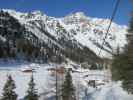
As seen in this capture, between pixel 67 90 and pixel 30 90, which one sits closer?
pixel 30 90

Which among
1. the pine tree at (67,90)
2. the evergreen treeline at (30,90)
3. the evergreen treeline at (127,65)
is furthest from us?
the pine tree at (67,90)

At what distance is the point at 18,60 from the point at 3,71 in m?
43.5

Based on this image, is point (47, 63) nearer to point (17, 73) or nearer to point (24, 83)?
point (17, 73)

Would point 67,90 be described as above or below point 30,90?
below

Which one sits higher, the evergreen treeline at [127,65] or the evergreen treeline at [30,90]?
the evergreen treeline at [127,65]

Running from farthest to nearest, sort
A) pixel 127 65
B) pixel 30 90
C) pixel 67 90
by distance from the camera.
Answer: pixel 67 90 → pixel 30 90 → pixel 127 65

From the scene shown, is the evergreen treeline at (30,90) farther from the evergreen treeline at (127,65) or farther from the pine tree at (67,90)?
the evergreen treeline at (127,65)

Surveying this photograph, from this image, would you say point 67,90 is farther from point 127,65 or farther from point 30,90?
point 127,65

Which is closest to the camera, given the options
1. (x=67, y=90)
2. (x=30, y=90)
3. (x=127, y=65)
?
(x=127, y=65)

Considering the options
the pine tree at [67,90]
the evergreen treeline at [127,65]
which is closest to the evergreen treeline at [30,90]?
the pine tree at [67,90]

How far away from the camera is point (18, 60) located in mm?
179125

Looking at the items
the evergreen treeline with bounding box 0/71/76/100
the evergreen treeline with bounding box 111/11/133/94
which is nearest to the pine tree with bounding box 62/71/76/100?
the evergreen treeline with bounding box 0/71/76/100

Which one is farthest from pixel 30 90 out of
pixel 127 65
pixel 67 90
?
pixel 127 65

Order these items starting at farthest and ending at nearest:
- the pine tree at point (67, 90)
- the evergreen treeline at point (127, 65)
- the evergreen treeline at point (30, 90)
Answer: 1. the pine tree at point (67, 90)
2. the evergreen treeline at point (30, 90)
3. the evergreen treeline at point (127, 65)
